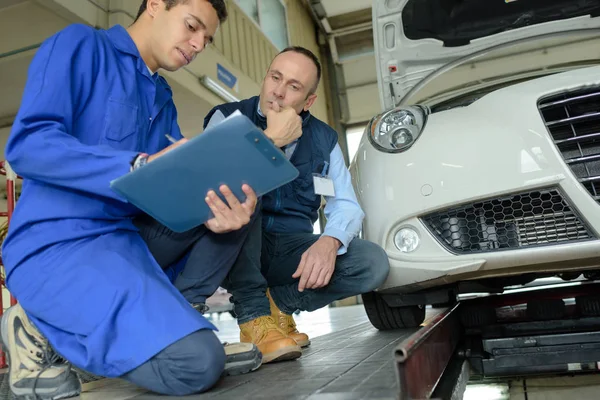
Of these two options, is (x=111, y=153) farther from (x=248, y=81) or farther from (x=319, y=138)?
(x=248, y=81)

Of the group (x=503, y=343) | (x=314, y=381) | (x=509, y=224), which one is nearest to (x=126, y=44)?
(x=314, y=381)

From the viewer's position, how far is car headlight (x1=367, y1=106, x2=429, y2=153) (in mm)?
1729

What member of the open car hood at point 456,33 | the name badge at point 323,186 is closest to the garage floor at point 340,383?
the name badge at point 323,186

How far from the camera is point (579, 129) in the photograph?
154 cm

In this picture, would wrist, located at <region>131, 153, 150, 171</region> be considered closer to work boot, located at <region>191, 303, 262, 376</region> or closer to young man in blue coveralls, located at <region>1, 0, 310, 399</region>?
young man in blue coveralls, located at <region>1, 0, 310, 399</region>

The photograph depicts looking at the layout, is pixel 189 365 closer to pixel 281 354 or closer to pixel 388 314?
pixel 281 354

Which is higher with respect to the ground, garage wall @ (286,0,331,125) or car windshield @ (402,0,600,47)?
garage wall @ (286,0,331,125)

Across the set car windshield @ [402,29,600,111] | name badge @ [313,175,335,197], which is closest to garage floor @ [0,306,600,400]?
name badge @ [313,175,335,197]

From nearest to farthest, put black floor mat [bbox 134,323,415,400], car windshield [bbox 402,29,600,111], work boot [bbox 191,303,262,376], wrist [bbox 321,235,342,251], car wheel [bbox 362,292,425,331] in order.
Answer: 1. black floor mat [bbox 134,323,415,400]
2. work boot [bbox 191,303,262,376]
3. wrist [bbox 321,235,342,251]
4. car wheel [bbox 362,292,425,331]
5. car windshield [bbox 402,29,600,111]

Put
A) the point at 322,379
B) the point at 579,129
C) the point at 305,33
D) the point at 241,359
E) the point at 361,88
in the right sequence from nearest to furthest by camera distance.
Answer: the point at 322,379 → the point at 241,359 → the point at 579,129 → the point at 305,33 → the point at 361,88

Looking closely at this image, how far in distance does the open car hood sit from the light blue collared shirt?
74cm

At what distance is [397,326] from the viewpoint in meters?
2.14

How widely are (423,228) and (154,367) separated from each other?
958 millimetres

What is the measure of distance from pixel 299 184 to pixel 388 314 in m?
0.68
